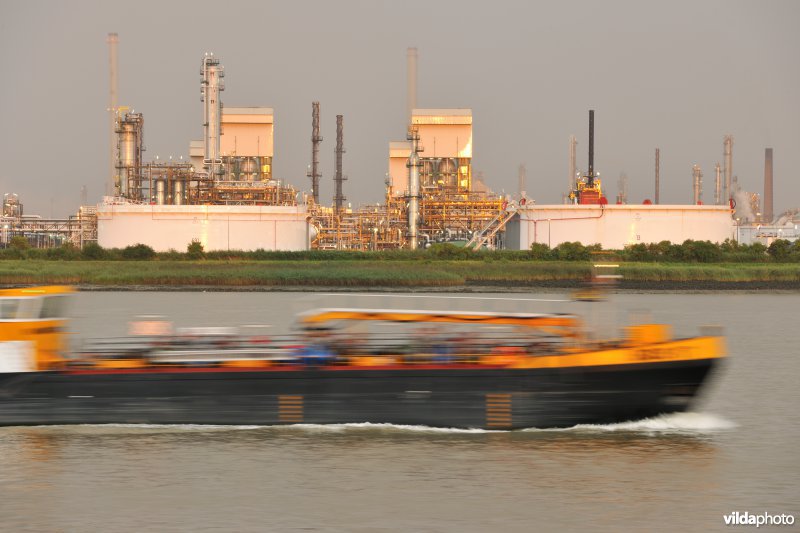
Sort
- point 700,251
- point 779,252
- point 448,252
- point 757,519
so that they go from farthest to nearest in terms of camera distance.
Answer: point 779,252, point 700,251, point 448,252, point 757,519

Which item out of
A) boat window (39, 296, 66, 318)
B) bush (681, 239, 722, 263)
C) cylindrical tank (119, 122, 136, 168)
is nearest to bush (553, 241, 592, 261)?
bush (681, 239, 722, 263)

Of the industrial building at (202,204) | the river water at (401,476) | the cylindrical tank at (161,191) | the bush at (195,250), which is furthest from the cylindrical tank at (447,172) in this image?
the river water at (401,476)

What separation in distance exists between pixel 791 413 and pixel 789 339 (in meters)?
21.7

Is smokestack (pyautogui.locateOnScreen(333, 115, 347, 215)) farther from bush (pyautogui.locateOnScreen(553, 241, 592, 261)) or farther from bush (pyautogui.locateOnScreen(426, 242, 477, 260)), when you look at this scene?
bush (pyautogui.locateOnScreen(553, 241, 592, 261))

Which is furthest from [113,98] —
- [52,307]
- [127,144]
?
[52,307]

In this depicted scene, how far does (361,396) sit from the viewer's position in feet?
80.8

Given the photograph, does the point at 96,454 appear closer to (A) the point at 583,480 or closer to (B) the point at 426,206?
(A) the point at 583,480

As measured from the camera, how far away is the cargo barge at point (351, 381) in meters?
24.4

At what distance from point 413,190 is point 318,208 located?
1335 centimetres

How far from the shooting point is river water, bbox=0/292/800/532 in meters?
19.5

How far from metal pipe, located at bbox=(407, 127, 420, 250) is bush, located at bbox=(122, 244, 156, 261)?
762 inches

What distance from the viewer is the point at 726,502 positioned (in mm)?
20781

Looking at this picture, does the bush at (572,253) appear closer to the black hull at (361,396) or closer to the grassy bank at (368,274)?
the grassy bank at (368,274)

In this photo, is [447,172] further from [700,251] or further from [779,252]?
[779,252]
